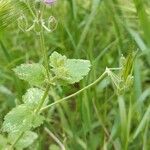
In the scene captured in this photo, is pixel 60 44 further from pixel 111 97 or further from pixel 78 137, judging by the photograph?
pixel 78 137

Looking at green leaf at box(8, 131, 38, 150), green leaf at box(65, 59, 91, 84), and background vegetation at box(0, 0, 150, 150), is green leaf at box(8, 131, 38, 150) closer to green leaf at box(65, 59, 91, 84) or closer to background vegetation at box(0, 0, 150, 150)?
background vegetation at box(0, 0, 150, 150)

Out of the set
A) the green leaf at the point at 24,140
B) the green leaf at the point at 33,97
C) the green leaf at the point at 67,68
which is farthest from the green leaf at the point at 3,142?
the green leaf at the point at 67,68

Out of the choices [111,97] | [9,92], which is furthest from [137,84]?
[9,92]

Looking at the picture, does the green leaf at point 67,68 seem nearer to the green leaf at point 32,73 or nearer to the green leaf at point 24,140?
the green leaf at point 32,73

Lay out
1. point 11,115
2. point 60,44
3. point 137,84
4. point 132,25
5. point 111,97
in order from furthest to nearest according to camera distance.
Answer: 1. point 132,25
2. point 60,44
3. point 111,97
4. point 137,84
5. point 11,115

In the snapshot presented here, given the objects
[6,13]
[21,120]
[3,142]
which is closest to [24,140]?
[3,142]

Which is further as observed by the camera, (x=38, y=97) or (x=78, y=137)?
(x=78, y=137)

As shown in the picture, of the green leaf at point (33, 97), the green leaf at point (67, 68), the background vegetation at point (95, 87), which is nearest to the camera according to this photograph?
the green leaf at point (67, 68)

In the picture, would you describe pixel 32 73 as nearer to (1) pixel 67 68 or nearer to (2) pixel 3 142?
(1) pixel 67 68
